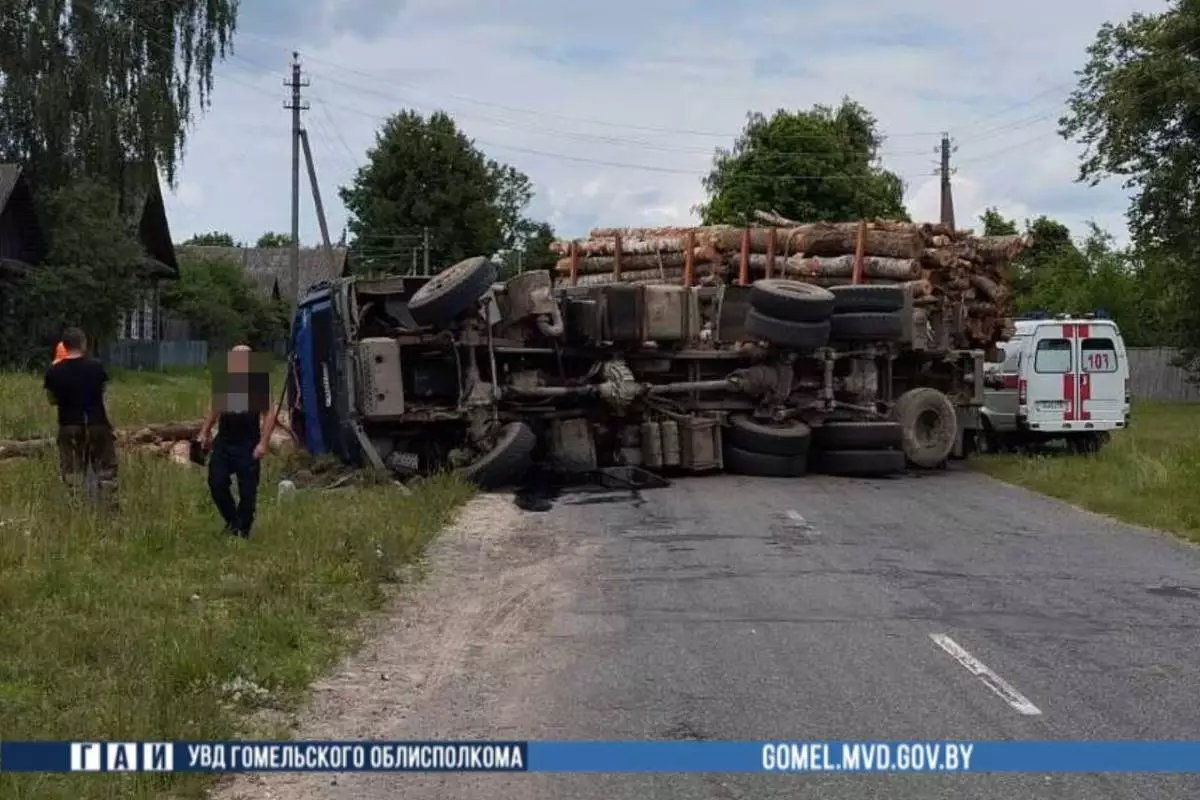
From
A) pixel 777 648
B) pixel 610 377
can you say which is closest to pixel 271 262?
pixel 610 377

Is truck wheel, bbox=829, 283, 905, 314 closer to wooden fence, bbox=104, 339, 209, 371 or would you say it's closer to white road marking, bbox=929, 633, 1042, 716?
white road marking, bbox=929, 633, 1042, 716

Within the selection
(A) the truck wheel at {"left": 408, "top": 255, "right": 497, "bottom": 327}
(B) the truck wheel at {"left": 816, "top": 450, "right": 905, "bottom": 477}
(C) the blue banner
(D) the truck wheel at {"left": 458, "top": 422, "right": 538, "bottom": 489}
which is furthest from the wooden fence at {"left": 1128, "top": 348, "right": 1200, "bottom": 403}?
(C) the blue banner

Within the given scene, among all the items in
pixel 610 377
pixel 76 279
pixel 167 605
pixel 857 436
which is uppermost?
pixel 76 279

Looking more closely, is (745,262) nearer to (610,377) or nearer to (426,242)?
(610,377)

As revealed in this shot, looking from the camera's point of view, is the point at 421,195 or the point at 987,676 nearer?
the point at 987,676

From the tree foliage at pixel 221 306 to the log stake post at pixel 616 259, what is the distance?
3513 centimetres

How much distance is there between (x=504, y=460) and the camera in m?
16.8

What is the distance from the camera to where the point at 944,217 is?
167 feet


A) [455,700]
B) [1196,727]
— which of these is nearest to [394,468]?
[455,700]

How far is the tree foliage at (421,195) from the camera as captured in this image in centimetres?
6700

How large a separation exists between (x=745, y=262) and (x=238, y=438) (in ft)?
35.5

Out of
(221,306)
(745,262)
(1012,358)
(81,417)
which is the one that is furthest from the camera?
(221,306)

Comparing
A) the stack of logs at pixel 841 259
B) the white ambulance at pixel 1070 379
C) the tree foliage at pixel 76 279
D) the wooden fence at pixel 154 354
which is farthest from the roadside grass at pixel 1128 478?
the wooden fence at pixel 154 354

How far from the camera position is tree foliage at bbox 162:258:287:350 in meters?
58.9
